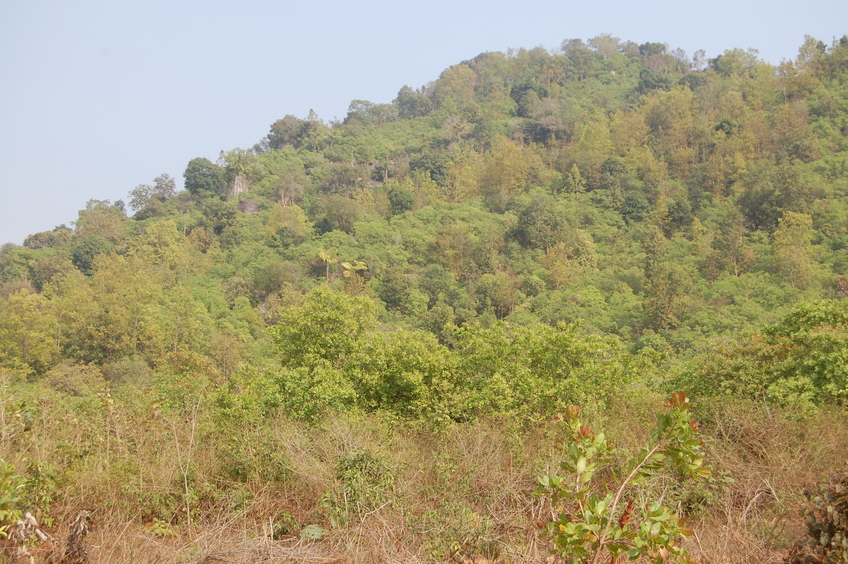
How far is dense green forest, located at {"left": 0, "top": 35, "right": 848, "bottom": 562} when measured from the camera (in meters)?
6.71

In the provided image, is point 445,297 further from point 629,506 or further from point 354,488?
point 629,506

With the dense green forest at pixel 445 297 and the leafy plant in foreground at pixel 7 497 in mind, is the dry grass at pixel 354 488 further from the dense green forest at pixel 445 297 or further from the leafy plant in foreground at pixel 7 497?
the leafy plant in foreground at pixel 7 497

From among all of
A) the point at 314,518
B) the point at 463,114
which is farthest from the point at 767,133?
the point at 314,518

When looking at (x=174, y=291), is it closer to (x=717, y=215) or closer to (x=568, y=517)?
(x=717, y=215)

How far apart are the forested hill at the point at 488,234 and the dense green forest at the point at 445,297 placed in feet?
0.62

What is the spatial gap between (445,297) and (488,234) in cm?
662

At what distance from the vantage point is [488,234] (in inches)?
1473

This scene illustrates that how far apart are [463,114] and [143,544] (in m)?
60.8

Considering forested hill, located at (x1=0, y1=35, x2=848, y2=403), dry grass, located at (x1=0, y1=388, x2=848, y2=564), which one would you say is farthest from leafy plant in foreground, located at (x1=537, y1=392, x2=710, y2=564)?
forested hill, located at (x1=0, y1=35, x2=848, y2=403)

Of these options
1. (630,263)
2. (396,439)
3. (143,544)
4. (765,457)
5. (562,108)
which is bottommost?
(630,263)

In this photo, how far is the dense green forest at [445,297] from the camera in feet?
22.0

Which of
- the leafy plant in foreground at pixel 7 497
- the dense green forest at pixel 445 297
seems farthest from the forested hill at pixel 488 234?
the leafy plant in foreground at pixel 7 497

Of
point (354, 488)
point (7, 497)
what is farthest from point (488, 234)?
point (7, 497)

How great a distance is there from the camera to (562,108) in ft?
186
